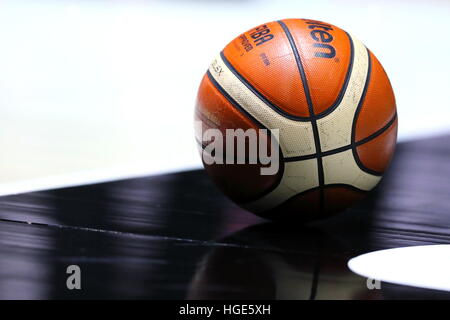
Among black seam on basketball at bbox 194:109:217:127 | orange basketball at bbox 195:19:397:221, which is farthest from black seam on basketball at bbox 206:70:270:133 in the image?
black seam on basketball at bbox 194:109:217:127

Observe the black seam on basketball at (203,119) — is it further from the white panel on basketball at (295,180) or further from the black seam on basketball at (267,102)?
the white panel on basketball at (295,180)

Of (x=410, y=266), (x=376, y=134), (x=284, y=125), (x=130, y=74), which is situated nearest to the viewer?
(x=410, y=266)

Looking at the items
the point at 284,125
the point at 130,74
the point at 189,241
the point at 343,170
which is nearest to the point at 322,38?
the point at 284,125

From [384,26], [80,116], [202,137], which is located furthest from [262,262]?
[384,26]

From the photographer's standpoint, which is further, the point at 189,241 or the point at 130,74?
the point at 130,74

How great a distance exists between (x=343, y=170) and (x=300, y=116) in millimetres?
260

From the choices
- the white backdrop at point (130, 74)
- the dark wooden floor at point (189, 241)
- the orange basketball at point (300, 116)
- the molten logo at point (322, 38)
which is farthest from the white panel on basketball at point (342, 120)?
the white backdrop at point (130, 74)

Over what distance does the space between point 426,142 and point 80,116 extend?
263 centimetres

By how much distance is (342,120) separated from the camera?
3.50 metres

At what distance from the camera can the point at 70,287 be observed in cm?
283

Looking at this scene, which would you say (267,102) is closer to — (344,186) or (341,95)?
(341,95)

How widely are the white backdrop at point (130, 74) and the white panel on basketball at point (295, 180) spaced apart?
1.32 meters

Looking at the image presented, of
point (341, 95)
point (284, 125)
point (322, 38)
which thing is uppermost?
point (322, 38)

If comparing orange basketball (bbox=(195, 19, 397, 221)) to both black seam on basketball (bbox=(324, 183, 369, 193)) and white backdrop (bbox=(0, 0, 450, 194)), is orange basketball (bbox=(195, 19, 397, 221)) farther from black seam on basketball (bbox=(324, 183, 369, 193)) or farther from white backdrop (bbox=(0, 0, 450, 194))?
white backdrop (bbox=(0, 0, 450, 194))
